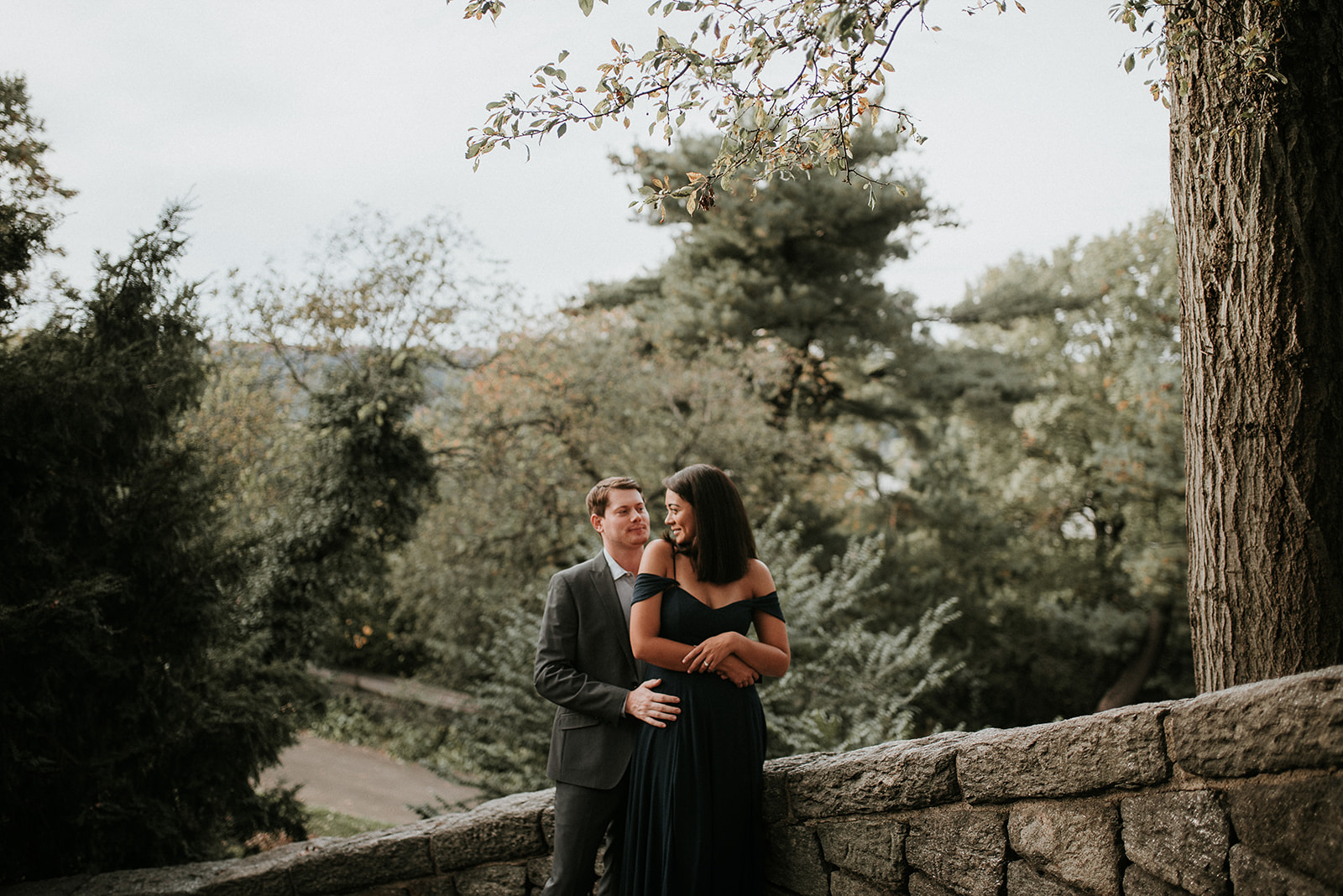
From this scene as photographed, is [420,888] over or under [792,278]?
under

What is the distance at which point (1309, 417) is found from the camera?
2.55m

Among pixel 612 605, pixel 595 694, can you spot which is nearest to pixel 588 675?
pixel 595 694

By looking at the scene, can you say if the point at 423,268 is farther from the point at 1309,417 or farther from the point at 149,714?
the point at 1309,417

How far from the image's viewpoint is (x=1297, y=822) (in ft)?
6.19

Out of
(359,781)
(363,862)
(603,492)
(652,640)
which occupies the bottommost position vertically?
(359,781)

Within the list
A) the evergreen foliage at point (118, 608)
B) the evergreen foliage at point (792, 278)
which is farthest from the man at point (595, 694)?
the evergreen foliage at point (792, 278)

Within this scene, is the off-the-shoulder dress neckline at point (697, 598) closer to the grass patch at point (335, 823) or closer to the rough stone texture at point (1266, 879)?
the rough stone texture at point (1266, 879)

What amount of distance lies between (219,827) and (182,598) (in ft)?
5.06

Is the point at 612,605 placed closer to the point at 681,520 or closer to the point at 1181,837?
the point at 681,520

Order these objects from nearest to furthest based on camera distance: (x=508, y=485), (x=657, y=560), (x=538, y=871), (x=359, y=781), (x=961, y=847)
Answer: (x=961, y=847) < (x=657, y=560) < (x=538, y=871) < (x=359, y=781) < (x=508, y=485)

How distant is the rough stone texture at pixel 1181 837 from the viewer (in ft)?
6.58

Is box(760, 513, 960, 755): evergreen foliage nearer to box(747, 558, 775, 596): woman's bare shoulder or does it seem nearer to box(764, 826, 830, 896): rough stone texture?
box(764, 826, 830, 896): rough stone texture

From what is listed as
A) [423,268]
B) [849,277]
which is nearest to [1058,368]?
[849,277]

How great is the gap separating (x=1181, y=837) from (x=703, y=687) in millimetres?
1314
